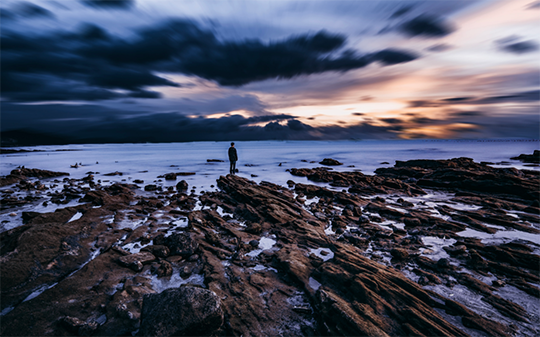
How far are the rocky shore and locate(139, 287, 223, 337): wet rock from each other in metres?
0.02

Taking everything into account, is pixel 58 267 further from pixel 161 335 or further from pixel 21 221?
pixel 21 221

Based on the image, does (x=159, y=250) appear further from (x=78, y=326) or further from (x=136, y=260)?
(x=78, y=326)

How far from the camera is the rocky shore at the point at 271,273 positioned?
4.64m

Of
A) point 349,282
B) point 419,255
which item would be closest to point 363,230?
point 419,255

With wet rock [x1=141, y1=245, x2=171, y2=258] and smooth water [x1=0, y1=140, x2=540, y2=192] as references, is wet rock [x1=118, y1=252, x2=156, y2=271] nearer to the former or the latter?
wet rock [x1=141, y1=245, x2=171, y2=258]

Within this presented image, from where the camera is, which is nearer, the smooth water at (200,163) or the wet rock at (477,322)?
the wet rock at (477,322)

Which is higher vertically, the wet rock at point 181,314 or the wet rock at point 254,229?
the wet rock at point 181,314

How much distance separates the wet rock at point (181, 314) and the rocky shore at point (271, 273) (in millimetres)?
21

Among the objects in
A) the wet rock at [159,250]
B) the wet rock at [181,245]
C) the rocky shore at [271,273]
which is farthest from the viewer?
the wet rock at [181,245]

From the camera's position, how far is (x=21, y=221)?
11.0m

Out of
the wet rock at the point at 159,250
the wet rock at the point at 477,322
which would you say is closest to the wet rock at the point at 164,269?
the wet rock at the point at 159,250

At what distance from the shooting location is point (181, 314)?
13.8 feet

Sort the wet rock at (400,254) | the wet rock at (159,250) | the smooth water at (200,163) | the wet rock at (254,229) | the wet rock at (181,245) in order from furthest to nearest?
the smooth water at (200,163), the wet rock at (254,229), the wet rock at (400,254), the wet rock at (181,245), the wet rock at (159,250)

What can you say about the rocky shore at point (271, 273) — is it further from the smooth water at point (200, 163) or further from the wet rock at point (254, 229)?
the smooth water at point (200, 163)
